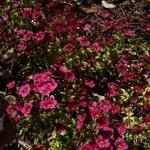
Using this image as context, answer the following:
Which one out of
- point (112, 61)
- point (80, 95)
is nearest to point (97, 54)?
point (112, 61)

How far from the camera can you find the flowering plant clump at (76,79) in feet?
18.3

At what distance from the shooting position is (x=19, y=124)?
233 inches

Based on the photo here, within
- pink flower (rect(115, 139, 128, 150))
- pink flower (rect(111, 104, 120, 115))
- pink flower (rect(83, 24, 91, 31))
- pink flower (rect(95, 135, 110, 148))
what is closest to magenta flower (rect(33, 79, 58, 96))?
pink flower (rect(111, 104, 120, 115))

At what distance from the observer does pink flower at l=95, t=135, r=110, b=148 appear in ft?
17.0

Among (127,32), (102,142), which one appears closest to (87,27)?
(127,32)

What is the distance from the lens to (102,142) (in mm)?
5191

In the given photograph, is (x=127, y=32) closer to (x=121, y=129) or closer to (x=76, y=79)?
(x=76, y=79)

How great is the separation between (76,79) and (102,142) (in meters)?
1.35

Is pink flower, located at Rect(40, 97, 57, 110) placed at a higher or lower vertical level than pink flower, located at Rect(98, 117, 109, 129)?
higher

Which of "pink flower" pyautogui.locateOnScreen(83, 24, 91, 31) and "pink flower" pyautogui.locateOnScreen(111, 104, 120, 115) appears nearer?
"pink flower" pyautogui.locateOnScreen(111, 104, 120, 115)

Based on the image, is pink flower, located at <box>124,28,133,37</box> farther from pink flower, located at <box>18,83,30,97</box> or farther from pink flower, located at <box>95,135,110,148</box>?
pink flower, located at <box>95,135,110,148</box>

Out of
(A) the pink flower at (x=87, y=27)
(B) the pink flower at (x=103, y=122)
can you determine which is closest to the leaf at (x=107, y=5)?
(A) the pink flower at (x=87, y=27)

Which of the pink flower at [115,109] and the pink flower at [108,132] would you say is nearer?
the pink flower at [108,132]

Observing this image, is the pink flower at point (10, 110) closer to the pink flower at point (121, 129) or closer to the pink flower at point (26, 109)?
the pink flower at point (26, 109)
